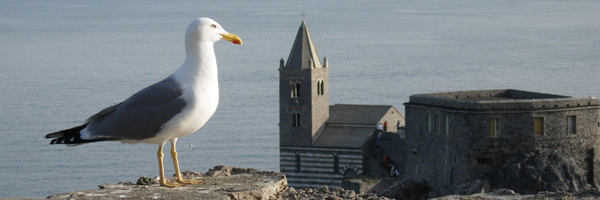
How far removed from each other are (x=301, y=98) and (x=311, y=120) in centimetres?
141

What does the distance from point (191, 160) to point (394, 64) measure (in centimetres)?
5887

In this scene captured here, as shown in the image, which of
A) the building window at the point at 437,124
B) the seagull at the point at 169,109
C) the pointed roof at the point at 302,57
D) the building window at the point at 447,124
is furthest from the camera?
the pointed roof at the point at 302,57

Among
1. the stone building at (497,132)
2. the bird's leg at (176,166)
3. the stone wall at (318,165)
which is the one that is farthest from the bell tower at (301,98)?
the bird's leg at (176,166)

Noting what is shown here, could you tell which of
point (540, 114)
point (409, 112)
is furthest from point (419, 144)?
point (540, 114)

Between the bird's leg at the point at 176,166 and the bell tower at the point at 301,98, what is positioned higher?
the bell tower at the point at 301,98

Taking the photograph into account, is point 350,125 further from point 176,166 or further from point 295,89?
point 176,166

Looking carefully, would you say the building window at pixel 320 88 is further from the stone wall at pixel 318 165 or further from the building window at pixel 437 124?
the building window at pixel 437 124

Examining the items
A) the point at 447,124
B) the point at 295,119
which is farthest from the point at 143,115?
the point at 295,119

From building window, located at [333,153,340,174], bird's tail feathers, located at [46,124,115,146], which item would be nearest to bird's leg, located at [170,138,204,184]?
bird's tail feathers, located at [46,124,115,146]

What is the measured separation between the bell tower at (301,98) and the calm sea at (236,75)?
3661 millimetres

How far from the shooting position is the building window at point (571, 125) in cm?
4909

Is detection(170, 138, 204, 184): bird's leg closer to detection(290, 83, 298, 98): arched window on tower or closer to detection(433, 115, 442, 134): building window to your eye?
detection(433, 115, 442, 134): building window

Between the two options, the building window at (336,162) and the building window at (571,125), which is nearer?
the building window at (571,125)

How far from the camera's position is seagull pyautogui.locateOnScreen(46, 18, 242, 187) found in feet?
42.1
